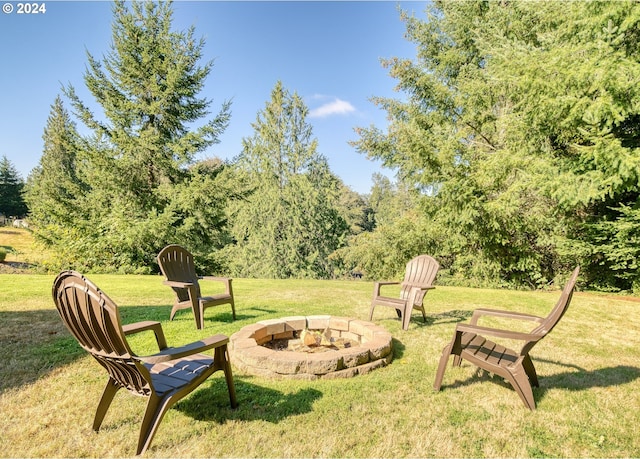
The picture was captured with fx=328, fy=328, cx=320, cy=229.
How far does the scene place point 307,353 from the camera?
10.7 feet

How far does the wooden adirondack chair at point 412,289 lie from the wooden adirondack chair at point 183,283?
2.27 meters

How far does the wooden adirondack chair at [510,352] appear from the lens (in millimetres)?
2537

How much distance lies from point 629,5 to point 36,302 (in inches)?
485

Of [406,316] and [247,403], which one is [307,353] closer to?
[247,403]

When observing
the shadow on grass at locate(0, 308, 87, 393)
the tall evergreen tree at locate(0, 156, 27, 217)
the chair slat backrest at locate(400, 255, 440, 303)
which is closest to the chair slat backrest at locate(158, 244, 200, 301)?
the shadow on grass at locate(0, 308, 87, 393)

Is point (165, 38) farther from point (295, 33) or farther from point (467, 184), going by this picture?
point (467, 184)

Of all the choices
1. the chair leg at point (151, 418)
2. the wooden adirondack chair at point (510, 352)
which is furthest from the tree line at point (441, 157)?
the chair leg at point (151, 418)

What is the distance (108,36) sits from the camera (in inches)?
538

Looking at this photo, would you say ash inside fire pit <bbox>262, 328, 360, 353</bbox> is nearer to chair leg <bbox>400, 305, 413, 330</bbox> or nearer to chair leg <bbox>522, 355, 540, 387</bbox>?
chair leg <bbox>400, 305, 413, 330</bbox>

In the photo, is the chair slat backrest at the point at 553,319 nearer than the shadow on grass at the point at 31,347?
Yes

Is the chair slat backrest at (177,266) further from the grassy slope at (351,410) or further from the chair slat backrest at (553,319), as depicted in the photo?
the chair slat backrest at (553,319)

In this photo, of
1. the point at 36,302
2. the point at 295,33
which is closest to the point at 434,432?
the point at 36,302

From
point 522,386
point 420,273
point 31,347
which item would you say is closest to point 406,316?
point 420,273

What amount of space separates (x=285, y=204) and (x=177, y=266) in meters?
14.3
